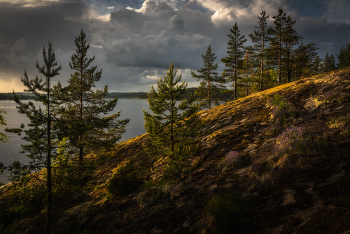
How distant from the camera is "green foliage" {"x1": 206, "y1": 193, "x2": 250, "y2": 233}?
4.30m

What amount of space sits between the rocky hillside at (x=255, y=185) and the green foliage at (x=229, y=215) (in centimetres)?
2

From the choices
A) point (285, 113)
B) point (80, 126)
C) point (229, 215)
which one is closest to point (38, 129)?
point (80, 126)

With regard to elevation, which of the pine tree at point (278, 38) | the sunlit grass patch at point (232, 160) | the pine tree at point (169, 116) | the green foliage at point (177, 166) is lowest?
the green foliage at point (177, 166)

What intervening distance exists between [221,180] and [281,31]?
28544mm

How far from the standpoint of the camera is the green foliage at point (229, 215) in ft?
14.1

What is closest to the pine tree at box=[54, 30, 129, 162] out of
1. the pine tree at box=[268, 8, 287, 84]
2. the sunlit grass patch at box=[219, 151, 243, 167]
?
the sunlit grass patch at box=[219, 151, 243, 167]

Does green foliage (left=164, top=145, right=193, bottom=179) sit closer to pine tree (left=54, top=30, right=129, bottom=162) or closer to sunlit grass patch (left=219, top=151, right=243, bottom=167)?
sunlit grass patch (left=219, top=151, right=243, bottom=167)

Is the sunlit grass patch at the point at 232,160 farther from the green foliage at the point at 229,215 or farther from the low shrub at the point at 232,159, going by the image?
the green foliage at the point at 229,215

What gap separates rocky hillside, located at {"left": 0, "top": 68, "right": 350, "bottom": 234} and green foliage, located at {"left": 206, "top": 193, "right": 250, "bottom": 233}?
23 millimetres

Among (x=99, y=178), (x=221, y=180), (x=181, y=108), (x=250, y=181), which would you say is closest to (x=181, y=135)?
(x=181, y=108)

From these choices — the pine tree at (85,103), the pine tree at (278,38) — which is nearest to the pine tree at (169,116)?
the pine tree at (85,103)

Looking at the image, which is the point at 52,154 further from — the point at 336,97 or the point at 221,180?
the point at 336,97

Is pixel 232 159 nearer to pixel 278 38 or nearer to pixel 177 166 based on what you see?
pixel 177 166

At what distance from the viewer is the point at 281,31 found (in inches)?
1010
